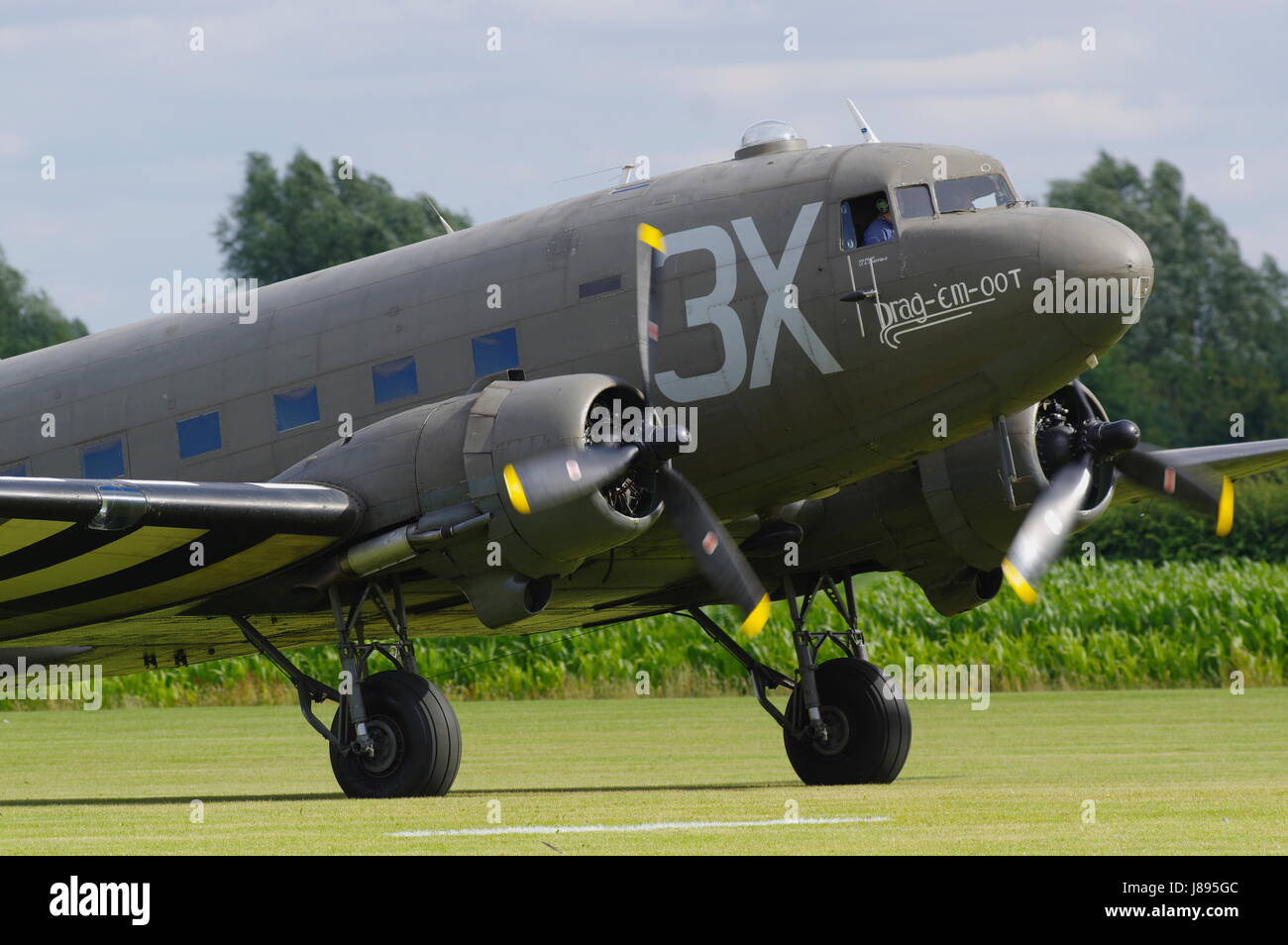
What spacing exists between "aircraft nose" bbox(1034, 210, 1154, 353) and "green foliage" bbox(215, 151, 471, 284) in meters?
80.9

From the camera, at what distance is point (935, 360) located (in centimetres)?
1552

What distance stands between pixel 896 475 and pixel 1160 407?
7905 centimetres

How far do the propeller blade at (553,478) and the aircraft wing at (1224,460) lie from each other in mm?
6331

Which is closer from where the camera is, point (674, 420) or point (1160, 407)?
point (674, 420)

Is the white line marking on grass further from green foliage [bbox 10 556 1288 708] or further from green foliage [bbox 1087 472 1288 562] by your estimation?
green foliage [bbox 1087 472 1288 562]

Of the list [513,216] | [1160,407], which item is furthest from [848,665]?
[1160,407]

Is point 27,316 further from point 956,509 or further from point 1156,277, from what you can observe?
point 956,509

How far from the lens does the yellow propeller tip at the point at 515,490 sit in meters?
15.0

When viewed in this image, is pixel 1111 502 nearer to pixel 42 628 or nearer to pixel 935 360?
pixel 935 360

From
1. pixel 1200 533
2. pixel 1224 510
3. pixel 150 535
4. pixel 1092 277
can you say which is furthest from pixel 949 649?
pixel 150 535

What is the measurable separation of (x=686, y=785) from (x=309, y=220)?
82092mm

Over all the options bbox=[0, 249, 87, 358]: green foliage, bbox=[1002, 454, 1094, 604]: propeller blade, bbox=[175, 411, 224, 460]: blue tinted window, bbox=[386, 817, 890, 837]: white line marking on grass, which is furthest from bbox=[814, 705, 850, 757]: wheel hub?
bbox=[0, 249, 87, 358]: green foliage

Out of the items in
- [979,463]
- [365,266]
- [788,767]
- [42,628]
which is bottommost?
[788,767]

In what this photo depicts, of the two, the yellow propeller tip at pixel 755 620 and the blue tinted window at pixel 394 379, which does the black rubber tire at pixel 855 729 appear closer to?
the yellow propeller tip at pixel 755 620
